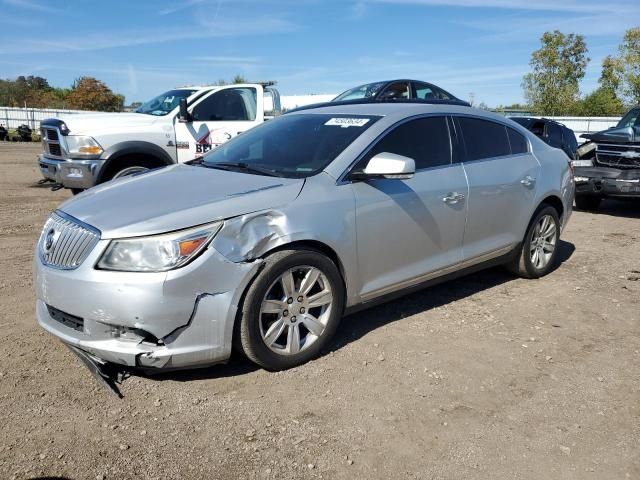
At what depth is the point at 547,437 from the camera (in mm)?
2924

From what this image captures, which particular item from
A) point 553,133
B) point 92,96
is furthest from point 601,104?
point 92,96

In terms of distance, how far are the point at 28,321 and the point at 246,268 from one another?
207 cm

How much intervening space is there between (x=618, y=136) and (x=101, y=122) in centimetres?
776

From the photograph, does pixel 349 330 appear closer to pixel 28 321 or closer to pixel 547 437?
pixel 547 437

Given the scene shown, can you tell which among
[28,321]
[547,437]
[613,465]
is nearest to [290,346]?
[547,437]

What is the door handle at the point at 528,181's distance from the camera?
202 inches

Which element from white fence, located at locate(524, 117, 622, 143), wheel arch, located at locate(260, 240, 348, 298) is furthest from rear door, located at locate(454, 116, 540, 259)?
white fence, located at locate(524, 117, 622, 143)

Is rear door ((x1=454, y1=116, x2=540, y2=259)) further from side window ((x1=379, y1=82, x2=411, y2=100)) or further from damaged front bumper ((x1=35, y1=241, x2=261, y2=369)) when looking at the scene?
side window ((x1=379, y1=82, x2=411, y2=100))

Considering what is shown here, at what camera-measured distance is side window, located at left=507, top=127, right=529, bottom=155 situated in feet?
17.1

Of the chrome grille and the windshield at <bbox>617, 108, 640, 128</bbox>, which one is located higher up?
the windshield at <bbox>617, 108, 640, 128</bbox>

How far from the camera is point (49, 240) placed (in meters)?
3.42

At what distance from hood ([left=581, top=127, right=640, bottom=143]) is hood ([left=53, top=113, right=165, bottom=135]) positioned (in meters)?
6.96

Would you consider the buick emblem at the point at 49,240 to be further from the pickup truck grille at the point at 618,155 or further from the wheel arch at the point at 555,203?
the pickup truck grille at the point at 618,155

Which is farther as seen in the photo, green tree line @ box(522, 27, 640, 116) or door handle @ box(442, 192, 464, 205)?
green tree line @ box(522, 27, 640, 116)
